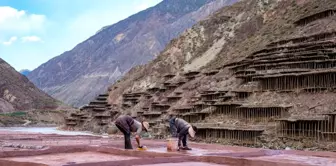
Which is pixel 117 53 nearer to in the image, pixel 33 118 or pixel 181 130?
pixel 33 118

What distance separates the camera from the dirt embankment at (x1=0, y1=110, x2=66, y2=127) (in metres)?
70.6

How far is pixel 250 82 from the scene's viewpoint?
3619 centimetres

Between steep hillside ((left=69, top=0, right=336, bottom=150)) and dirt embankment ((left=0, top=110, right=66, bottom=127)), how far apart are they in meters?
13.6

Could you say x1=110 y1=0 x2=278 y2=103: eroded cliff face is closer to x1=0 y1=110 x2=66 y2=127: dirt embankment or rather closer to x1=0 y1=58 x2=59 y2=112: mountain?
Result: x1=0 y1=110 x2=66 y2=127: dirt embankment

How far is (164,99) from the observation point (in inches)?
1918

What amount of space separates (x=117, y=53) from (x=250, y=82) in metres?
134

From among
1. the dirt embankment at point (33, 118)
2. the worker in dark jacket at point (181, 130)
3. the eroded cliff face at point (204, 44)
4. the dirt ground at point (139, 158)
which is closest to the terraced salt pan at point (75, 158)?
the dirt ground at point (139, 158)

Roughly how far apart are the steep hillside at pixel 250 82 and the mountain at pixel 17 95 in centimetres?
3497

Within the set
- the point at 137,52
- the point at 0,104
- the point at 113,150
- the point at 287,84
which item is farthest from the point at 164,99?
the point at 137,52

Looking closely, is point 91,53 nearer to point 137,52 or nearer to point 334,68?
point 137,52

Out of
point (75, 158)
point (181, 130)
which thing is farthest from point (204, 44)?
point (75, 158)

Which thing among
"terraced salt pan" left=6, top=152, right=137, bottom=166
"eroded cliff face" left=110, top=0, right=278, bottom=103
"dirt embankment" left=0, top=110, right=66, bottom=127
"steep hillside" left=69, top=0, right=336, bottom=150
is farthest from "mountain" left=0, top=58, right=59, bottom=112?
"terraced salt pan" left=6, top=152, right=137, bottom=166

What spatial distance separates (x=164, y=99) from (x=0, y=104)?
5264 centimetres

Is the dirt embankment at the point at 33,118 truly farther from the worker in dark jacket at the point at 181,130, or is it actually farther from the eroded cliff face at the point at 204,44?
the worker in dark jacket at the point at 181,130
